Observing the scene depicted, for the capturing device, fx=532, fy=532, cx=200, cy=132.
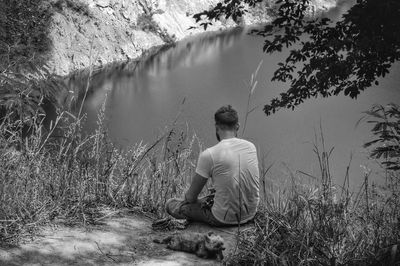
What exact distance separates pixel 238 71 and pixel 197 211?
3078cm

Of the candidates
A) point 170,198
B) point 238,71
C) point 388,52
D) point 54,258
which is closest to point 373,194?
point 388,52

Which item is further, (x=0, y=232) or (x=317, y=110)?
(x=317, y=110)

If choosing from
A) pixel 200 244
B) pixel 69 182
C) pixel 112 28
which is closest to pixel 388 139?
pixel 200 244

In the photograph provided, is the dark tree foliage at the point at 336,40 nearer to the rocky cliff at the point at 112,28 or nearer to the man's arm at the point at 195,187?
the man's arm at the point at 195,187

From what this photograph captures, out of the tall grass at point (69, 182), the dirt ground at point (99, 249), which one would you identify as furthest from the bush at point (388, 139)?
the tall grass at point (69, 182)

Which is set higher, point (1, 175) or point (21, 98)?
point (21, 98)

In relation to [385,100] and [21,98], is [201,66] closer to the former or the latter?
[385,100]

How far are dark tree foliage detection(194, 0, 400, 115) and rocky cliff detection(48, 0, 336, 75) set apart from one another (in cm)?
2692

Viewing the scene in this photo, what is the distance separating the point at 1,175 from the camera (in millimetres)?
3270

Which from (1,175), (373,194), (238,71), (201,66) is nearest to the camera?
(1,175)

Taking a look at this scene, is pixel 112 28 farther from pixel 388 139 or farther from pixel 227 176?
pixel 388 139

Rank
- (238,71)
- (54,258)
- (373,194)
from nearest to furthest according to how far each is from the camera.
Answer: (54,258), (373,194), (238,71)

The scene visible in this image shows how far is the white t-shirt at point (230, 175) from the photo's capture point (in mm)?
3955

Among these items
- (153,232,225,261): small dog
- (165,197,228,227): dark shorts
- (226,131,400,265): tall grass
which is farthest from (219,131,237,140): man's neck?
(226,131,400,265): tall grass
